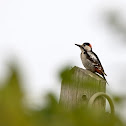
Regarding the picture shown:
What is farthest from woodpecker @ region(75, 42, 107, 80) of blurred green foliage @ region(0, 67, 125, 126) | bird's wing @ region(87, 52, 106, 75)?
blurred green foliage @ region(0, 67, 125, 126)

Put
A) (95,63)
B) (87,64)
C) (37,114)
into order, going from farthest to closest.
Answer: (95,63)
(87,64)
(37,114)

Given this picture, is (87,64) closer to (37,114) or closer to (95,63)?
(95,63)

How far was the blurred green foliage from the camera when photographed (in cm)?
80

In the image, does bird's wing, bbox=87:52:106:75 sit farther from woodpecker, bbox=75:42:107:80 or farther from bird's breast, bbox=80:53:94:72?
bird's breast, bbox=80:53:94:72

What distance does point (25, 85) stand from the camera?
3.02ft

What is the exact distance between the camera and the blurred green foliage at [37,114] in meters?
0.80

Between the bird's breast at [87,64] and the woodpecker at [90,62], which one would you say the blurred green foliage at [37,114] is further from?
the bird's breast at [87,64]

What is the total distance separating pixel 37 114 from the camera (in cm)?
103

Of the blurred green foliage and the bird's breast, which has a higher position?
the bird's breast

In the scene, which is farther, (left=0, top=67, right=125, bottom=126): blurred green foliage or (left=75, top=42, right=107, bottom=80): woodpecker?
(left=75, top=42, right=107, bottom=80): woodpecker

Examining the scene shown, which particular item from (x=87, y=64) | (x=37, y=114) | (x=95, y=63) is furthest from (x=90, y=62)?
(x=37, y=114)

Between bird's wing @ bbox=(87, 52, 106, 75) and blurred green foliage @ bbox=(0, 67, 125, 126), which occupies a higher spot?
bird's wing @ bbox=(87, 52, 106, 75)

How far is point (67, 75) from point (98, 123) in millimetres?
394

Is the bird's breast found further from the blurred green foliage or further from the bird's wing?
the blurred green foliage
